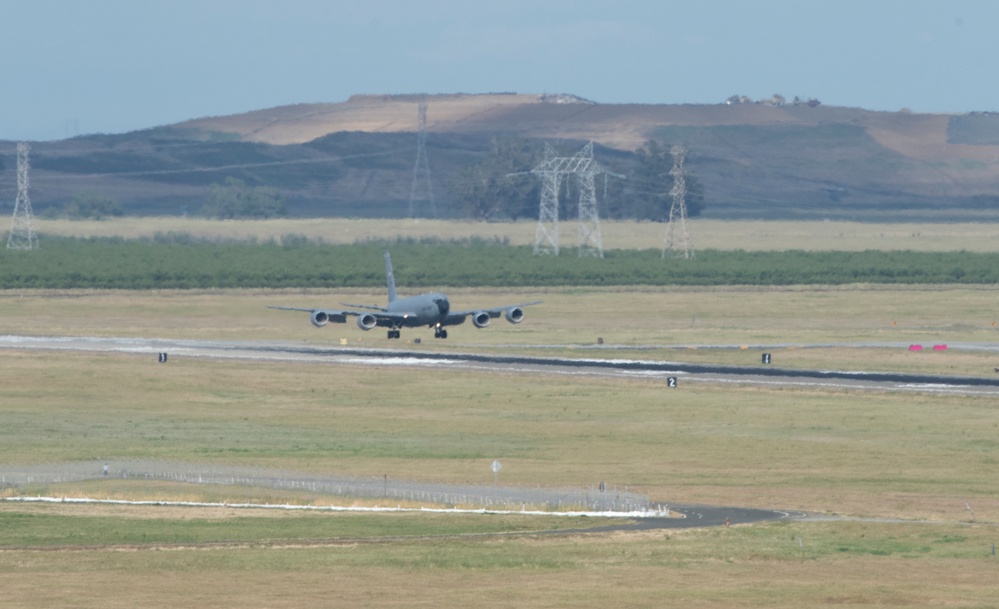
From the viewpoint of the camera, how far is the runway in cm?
10444

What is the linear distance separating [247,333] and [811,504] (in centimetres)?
8672

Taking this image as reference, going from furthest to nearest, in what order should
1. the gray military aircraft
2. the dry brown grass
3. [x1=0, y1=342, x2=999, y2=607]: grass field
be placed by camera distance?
the gray military aircraft, the dry brown grass, [x1=0, y1=342, x2=999, y2=607]: grass field

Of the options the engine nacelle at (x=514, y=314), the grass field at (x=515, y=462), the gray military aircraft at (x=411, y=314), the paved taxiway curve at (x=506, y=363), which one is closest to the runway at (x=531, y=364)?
the paved taxiway curve at (x=506, y=363)

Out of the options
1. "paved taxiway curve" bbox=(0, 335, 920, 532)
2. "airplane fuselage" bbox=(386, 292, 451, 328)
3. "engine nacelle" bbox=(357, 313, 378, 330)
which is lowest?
"paved taxiway curve" bbox=(0, 335, 920, 532)

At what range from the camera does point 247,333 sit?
479 ft

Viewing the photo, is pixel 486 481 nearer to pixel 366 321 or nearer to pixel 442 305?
pixel 442 305

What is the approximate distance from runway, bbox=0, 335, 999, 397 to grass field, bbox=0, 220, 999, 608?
2.83m

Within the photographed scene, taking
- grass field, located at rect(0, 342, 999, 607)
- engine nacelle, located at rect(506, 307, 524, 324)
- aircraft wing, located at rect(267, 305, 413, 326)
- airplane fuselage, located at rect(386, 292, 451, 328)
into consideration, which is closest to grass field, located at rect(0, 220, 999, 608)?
grass field, located at rect(0, 342, 999, 607)

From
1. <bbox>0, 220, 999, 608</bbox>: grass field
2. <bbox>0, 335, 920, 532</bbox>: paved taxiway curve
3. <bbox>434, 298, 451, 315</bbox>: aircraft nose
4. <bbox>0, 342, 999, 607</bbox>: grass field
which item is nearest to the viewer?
<bbox>0, 342, 999, 607</bbox>: grass field

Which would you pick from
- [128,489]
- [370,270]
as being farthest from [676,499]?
[370,270]

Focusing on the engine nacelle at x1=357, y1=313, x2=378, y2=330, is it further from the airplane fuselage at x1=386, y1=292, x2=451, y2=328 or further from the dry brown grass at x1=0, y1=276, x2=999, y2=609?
the dry brown grass at x1=0, y1=276, x2=999, y2=609

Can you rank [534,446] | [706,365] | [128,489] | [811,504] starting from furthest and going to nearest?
[706,365] < [534,446] < [128,489] < [811,504]

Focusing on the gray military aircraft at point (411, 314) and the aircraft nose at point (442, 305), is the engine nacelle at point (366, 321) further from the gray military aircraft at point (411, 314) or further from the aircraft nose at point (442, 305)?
the aircraft nose at point (442, 305)

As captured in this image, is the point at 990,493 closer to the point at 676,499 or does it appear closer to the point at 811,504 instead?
the point at 811,504
